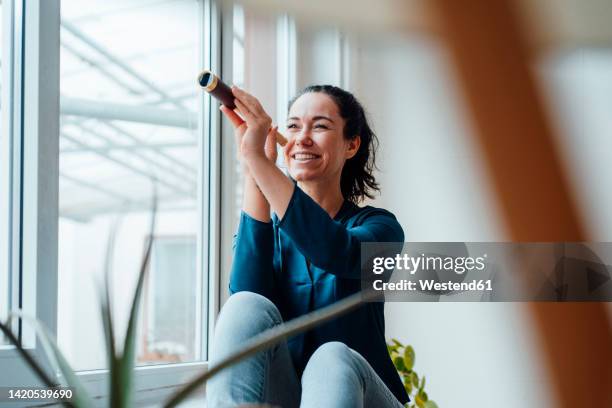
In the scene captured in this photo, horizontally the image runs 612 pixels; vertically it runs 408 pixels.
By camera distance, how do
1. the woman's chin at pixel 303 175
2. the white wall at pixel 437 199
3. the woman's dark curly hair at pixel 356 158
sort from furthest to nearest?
the white wall at pixel 437 199 → the woman's dark curly hair at pixel 356 158 → the woman's chin at pixel 303 175

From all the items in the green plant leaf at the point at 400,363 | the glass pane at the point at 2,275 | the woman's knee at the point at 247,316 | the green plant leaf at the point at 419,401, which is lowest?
the green plant leaf at the point at 419,401

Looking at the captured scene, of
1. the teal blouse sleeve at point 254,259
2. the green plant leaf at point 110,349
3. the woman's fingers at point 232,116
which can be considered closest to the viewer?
the green plant leaf at point 110,349

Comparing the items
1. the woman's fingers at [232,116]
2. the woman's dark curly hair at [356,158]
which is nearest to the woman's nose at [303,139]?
the woman's dark curly hair at [356,158]

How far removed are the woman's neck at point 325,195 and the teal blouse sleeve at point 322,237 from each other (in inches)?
6.8

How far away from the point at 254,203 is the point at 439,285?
0.90 meters

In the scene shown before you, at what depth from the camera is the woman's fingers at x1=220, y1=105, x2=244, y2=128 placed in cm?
108

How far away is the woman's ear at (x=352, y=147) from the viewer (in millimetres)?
1442

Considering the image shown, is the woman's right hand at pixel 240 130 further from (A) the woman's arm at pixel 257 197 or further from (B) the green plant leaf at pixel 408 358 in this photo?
(B) the green plant leaf at pixel 408 358

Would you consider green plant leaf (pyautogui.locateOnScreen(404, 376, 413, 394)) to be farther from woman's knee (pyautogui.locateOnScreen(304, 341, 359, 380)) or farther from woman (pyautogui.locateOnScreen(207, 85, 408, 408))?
woman's knee (pyautogui.locateOnScreen(304, 341, 359, 380))

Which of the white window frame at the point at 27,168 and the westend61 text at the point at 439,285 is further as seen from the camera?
the westend61 text at the point at 439,285

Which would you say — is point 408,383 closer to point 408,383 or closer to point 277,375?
point 408,383

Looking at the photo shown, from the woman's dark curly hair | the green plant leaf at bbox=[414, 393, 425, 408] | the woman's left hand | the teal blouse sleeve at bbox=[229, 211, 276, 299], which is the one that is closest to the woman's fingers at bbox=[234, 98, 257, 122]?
the woman's left hand

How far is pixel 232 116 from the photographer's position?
1.10m

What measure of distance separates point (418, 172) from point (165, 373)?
3.36 feet
